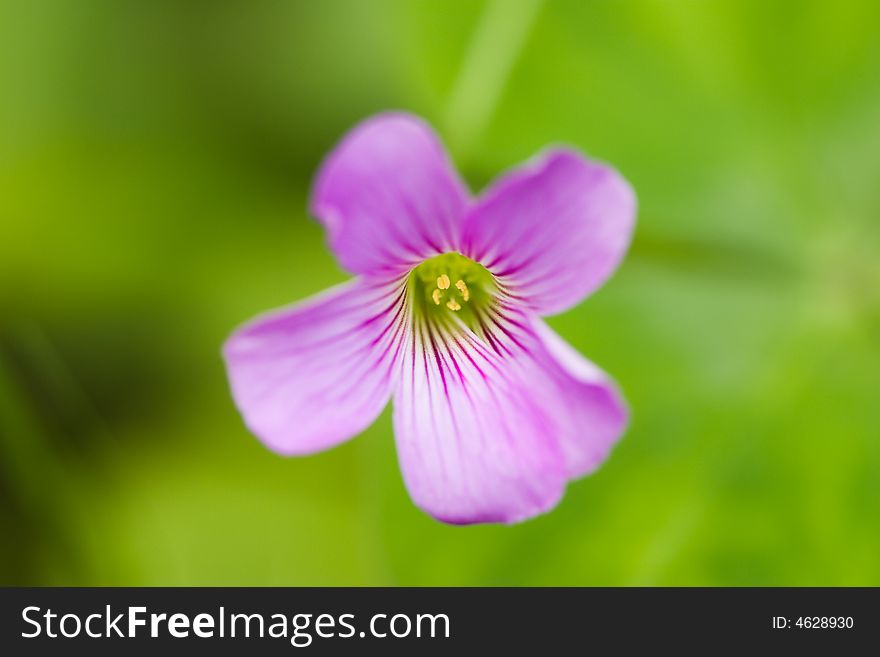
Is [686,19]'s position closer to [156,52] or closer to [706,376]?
[706,376]

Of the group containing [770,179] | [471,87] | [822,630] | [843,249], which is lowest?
[822,630]

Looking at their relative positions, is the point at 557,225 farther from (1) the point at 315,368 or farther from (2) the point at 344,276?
(2) the point at 344,276

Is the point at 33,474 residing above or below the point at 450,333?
above

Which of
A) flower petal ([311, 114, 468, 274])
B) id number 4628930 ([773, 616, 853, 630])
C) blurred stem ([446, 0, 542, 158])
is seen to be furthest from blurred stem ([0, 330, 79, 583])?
id number 4628930 ([773, 616, 853, 630])

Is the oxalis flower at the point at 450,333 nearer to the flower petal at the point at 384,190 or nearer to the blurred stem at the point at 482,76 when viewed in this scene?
the flower petal at the point at 384,190

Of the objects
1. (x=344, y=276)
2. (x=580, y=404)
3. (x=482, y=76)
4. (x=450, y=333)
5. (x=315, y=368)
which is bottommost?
(x=580, y=404)

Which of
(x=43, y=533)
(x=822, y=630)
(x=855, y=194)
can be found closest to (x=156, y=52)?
(x=43, y=533)

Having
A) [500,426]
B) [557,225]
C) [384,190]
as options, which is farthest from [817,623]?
[384,190]
